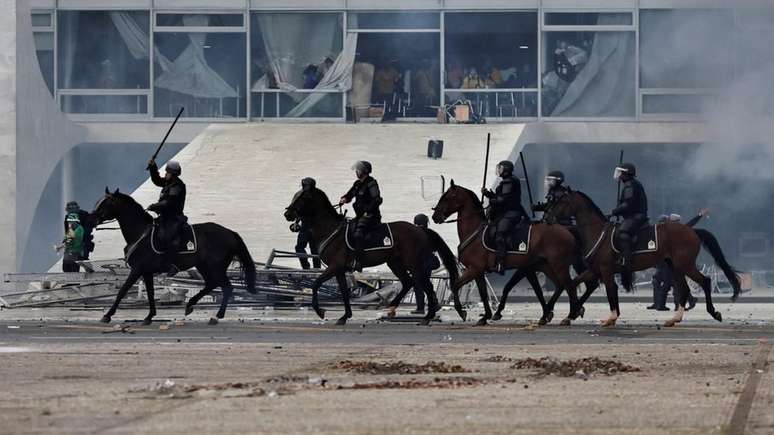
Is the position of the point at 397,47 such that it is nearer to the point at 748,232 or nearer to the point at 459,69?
the point at 459,69

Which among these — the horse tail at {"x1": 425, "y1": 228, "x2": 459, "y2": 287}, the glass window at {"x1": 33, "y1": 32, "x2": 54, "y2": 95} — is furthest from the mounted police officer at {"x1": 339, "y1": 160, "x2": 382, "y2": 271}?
the glass window at {"x1": 33, "y1": 32, "x2": 54, "y2": 95}

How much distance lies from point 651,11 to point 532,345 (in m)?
23.6

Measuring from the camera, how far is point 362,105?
3941 centimetres

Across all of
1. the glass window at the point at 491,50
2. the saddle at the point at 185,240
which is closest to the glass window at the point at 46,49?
the glass window at the point at 491,50

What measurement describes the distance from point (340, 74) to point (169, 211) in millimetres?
18069

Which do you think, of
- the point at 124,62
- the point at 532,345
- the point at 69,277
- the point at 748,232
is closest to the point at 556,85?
the point at 748,232

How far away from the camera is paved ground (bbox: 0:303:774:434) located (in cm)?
1022

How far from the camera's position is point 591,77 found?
1560 inches

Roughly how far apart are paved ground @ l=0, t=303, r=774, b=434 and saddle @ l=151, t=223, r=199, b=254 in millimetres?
1404

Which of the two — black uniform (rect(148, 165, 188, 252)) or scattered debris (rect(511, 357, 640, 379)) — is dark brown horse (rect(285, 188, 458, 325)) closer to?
black uniform (rect(148, 165, 188, 252))

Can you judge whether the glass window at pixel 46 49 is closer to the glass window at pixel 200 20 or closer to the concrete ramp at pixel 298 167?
the glass window at pixel 200 20

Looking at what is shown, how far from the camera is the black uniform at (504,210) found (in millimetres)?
21953

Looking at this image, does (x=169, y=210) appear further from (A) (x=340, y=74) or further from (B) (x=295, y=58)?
(B) (x=295, y=58)

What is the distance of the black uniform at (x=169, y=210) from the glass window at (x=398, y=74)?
1766cm
